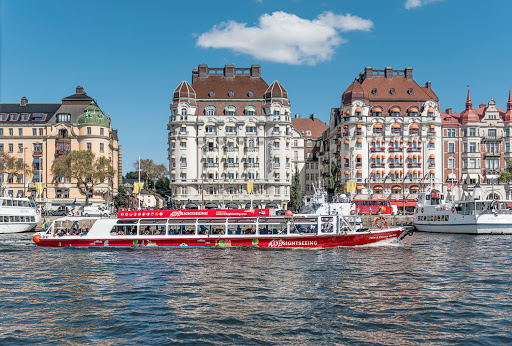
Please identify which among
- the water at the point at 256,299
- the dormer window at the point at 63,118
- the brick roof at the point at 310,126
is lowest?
the water at the point at 256,299

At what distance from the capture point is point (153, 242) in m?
50.4

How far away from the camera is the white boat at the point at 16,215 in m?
77.8

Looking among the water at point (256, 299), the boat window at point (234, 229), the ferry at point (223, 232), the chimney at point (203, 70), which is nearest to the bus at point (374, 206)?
the chimney at point (203, 70)

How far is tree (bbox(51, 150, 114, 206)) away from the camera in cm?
10338

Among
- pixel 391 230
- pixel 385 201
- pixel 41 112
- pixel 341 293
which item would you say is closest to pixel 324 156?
pixel 385 201

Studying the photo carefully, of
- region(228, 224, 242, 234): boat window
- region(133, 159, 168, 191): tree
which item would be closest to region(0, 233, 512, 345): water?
region(228, 224, 242, 234): boat window

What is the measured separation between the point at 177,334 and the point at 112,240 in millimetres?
31062

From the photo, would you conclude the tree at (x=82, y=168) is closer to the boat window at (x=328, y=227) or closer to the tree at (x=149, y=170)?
the tree at (x=149, y=170)

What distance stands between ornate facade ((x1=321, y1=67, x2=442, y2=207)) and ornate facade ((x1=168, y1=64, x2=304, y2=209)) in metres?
14.7

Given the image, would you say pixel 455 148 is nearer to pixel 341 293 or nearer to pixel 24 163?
pixel 24 163

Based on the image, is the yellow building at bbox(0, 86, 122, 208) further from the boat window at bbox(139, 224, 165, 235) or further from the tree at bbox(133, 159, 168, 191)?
the boat window at bbox(139, 224, 165, 235)

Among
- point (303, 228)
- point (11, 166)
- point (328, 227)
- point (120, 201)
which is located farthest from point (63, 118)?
point (328, 227)

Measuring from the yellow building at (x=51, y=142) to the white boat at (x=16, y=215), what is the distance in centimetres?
3205

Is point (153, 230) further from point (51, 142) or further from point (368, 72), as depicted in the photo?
point (368, 72)
